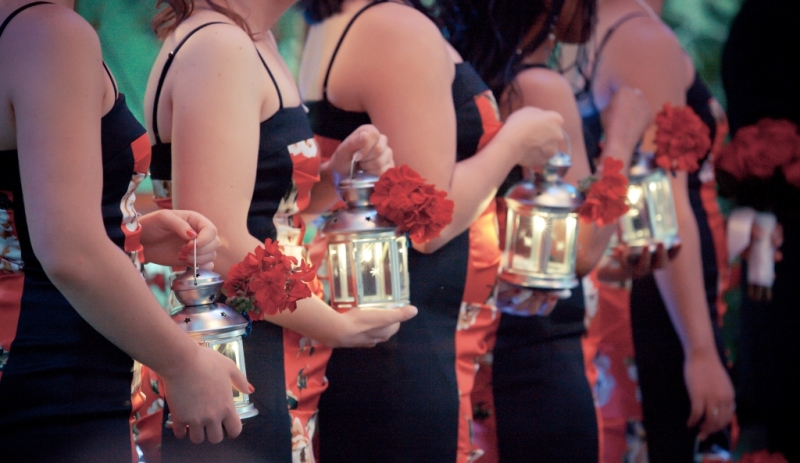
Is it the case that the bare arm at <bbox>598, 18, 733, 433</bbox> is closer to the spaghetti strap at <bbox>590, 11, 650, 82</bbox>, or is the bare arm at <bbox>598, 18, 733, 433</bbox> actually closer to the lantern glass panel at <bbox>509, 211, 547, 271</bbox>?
the spaghetti strap at <bbox>590, 11, 650, 82</bbox>

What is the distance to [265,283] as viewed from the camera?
1375 millimetres

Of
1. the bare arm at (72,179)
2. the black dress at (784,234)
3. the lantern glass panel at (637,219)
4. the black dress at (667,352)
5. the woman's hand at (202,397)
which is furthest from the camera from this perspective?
the black dress at (784,234)

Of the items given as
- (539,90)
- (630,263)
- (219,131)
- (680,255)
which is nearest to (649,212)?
(630,263)

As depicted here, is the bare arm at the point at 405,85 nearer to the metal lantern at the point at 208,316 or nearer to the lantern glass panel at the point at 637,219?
the metal lantern at the point at 208,316

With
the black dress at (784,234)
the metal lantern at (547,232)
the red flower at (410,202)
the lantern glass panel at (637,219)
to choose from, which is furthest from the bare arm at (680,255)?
the red flower at (410,202)

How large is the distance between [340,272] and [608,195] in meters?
0.71

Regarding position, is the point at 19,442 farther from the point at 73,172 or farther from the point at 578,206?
the point at 578,206

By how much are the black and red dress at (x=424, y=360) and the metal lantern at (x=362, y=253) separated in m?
0.20

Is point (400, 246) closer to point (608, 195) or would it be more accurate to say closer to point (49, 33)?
point (608, 195)

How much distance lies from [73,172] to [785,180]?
7.60 feet

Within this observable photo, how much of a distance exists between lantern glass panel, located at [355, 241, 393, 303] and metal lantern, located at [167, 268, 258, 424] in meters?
0.29

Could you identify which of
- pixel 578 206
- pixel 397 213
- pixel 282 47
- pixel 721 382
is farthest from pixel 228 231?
pixel 721 382

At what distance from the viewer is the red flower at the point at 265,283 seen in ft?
4.51

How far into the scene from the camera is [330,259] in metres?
1.60
